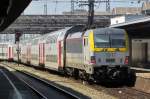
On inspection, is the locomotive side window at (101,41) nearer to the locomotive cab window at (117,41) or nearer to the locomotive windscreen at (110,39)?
the locomotive windscreen at (110,39)

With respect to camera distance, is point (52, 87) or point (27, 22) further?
point (27, 22)

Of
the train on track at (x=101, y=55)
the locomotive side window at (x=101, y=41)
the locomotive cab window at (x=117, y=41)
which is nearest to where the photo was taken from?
Answer: the train on track at (x=101, y=55)

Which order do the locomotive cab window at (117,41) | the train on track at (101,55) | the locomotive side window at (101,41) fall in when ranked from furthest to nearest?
1. the locomotive cab window at (117,41)
2. the locomotive side window at (101,41)
3. the train on track at (101,55)

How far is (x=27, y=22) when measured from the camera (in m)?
98.6

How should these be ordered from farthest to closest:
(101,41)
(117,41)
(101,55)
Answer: (117,41) → (101,41) → (101,55)

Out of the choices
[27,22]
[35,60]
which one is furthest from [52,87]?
[27,22]

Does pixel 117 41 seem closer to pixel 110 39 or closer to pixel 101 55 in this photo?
pixel 110 39

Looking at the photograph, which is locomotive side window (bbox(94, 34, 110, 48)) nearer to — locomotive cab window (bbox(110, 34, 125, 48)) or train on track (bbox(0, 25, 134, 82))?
train on track (bbox(0, 25, 134, 82))

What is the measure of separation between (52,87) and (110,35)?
4.03 metres

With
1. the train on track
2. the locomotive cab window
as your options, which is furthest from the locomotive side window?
the locomotive cab window

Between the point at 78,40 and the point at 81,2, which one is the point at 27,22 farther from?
the point at 78,40

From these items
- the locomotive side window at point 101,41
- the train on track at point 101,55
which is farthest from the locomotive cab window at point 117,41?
the locomotive side window at point 101,41

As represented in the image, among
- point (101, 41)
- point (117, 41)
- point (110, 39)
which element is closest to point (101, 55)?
point (101, 41)

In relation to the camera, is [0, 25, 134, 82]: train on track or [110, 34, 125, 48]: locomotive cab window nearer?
[0, 25, 134, 82]: train on track
